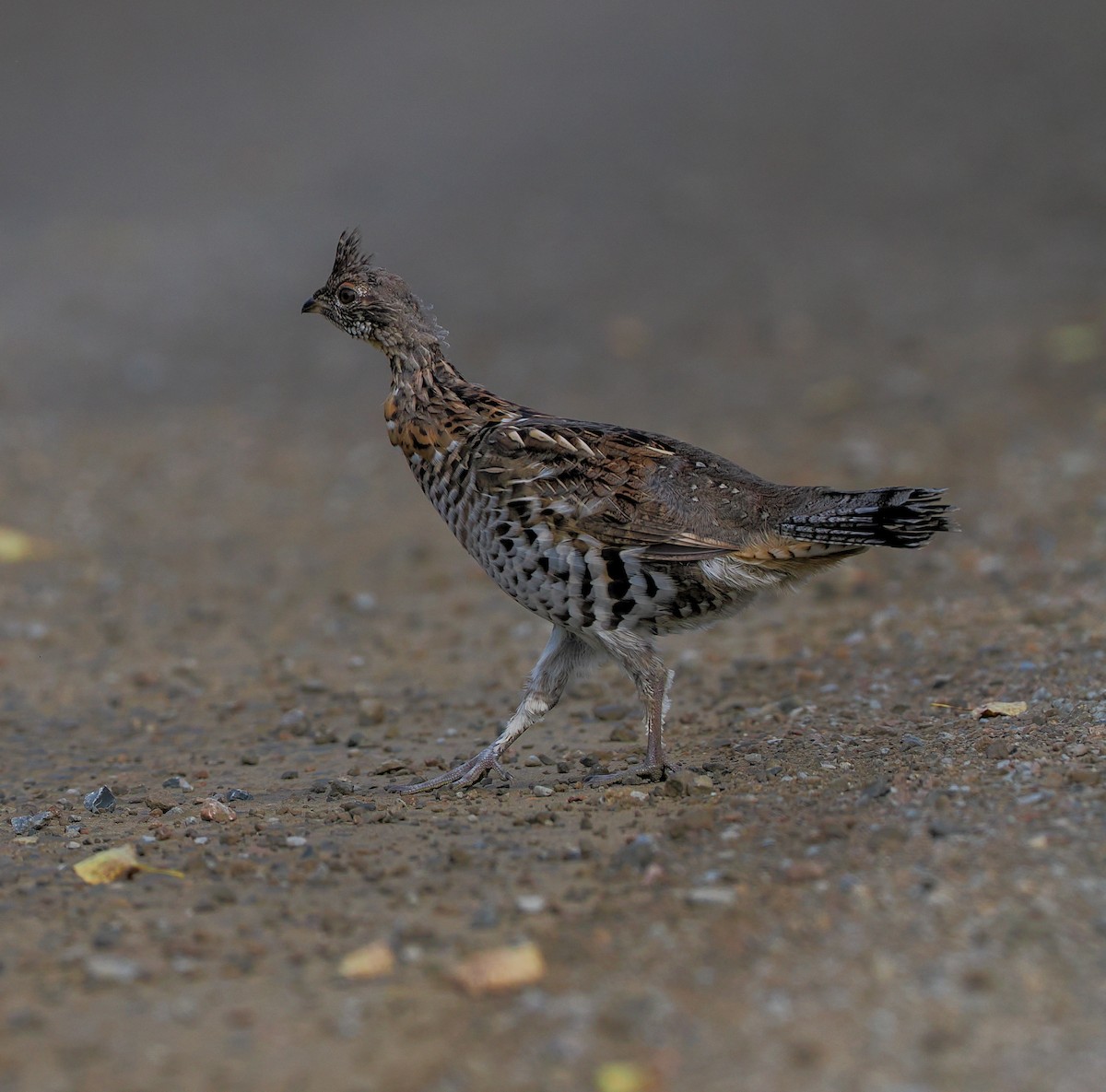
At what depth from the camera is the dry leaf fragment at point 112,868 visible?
5453 mm

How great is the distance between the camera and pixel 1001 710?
6.97m

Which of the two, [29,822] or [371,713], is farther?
[371,713]

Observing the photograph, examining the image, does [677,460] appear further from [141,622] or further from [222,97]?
[222,97]

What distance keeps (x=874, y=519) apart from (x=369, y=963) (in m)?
2.91

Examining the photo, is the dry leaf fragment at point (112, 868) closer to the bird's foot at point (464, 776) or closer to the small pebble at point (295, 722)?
the bird's foot at point (464, 776)

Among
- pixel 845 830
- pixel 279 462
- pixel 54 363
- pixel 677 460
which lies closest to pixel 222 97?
pixel 54 363

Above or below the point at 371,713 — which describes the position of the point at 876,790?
below

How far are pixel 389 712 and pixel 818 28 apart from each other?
1782 centimetres

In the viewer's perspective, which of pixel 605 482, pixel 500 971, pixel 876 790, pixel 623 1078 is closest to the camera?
pixel 623 1078

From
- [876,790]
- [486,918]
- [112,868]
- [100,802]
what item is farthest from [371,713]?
[486,918]

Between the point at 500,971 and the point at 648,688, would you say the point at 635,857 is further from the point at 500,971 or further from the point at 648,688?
the point at 648,688

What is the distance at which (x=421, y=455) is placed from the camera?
279 inches

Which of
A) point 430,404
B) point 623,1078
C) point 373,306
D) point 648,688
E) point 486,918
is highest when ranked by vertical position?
point 373,306

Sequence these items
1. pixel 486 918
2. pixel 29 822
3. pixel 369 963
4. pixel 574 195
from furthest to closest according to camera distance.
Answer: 1. pixel 574 195
2. pixel 29 822
3. pixel 486 918
4. pixel 369 963
